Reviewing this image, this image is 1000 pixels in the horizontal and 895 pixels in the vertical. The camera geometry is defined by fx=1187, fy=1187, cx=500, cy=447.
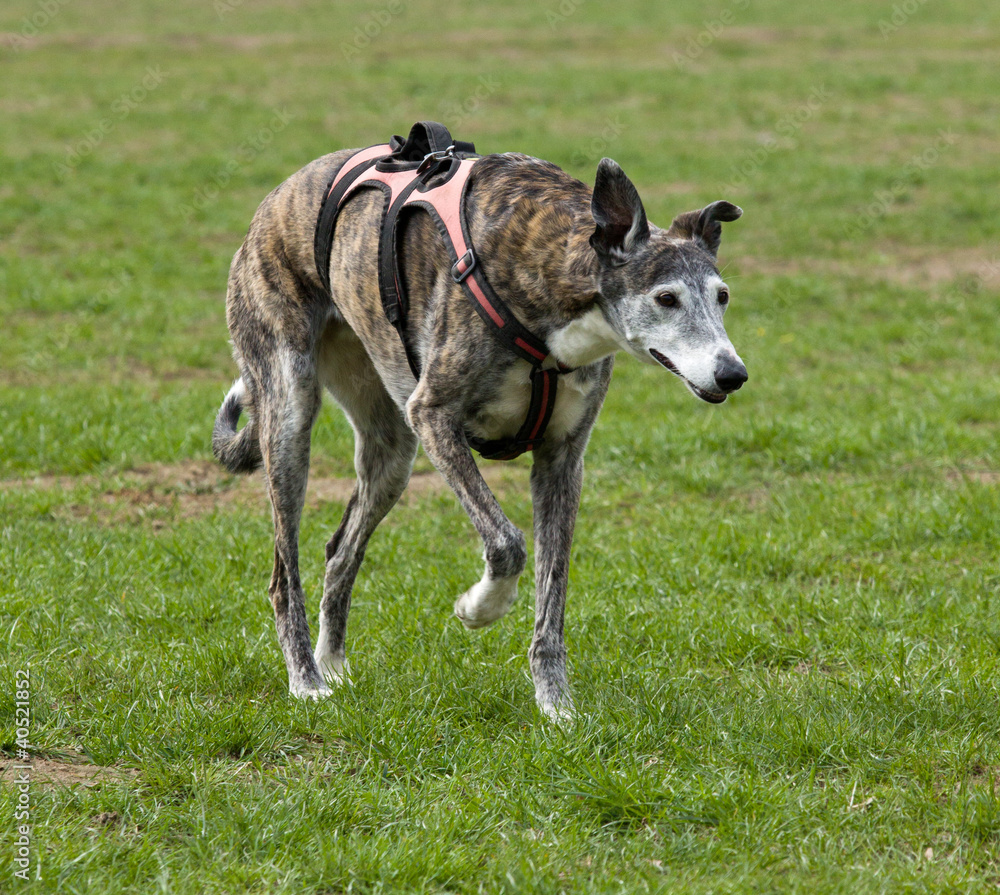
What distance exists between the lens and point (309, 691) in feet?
14.7

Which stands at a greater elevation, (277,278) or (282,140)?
(277,278)

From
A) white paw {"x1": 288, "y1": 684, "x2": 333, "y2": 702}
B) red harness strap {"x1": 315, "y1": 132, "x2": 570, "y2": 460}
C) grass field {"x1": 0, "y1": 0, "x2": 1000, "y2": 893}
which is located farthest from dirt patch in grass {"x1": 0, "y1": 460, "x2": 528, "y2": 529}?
red harness strap {"x1": 315, "y1": 132, "x2": 570, "y2": 460}

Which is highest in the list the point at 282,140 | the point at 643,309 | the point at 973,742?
the point at 643,309

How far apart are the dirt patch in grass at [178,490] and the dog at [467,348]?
1638 mm

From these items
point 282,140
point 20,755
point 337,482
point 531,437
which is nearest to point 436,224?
point 531,437

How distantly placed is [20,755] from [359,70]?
65.5 ft

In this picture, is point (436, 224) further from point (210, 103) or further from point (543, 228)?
point (210, 103)

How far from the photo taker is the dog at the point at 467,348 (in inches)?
151

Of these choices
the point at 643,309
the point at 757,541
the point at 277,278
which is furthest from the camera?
the point at 757,541

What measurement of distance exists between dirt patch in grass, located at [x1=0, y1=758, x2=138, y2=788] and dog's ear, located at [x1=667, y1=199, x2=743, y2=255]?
2.52 metres

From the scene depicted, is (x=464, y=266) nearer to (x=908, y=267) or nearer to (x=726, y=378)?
(x=726, y=378)

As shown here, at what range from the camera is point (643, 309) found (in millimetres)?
3803

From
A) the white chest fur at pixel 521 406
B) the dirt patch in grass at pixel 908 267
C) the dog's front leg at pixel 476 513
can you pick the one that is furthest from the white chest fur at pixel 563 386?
the dirt patch in grass at pixel 908 267

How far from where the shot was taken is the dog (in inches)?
151
